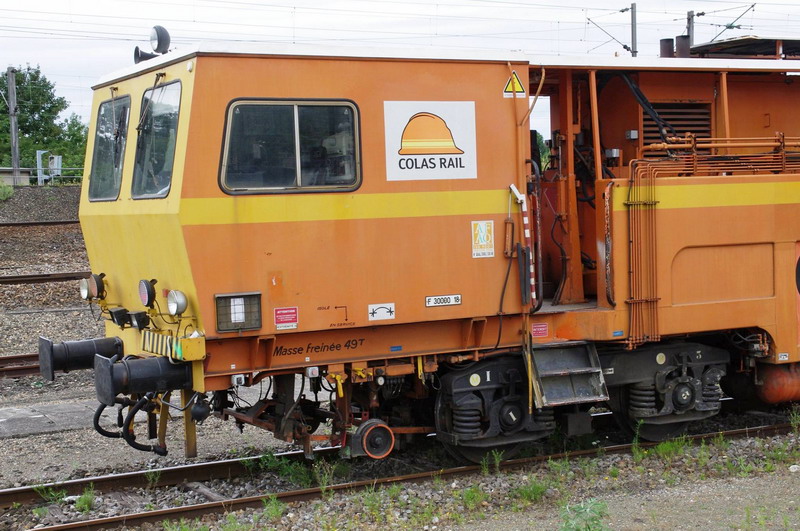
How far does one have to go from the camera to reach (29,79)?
43.9 meters

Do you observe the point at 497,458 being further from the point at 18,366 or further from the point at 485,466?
the point at 18,366

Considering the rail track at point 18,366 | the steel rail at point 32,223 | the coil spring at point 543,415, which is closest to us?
the coil spring at point 543,415

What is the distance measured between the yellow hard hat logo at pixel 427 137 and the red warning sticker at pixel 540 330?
165 centimetres

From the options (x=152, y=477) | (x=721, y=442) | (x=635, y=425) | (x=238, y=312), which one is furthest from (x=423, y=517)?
(x=721, y=442)

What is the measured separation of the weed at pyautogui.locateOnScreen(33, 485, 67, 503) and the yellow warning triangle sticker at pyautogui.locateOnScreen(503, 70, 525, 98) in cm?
473

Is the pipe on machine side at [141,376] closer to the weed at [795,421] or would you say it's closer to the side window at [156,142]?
the side window at [156,142]

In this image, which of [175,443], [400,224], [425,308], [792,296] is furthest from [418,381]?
[792,296]

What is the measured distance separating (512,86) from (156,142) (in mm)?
2839

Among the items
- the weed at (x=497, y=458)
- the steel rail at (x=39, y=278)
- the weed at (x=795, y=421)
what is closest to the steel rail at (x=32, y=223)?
the steel rail at (x=39, y=278)

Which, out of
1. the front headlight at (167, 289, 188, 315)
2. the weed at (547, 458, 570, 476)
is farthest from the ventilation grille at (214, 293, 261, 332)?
the weed at (547, 458, 570, 476)

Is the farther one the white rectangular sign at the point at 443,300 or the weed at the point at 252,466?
the weed at the point at 252,466

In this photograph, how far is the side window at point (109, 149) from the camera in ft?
25.7

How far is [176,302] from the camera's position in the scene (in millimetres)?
6832

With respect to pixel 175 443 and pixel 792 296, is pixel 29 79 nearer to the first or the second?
pixel 175 443
